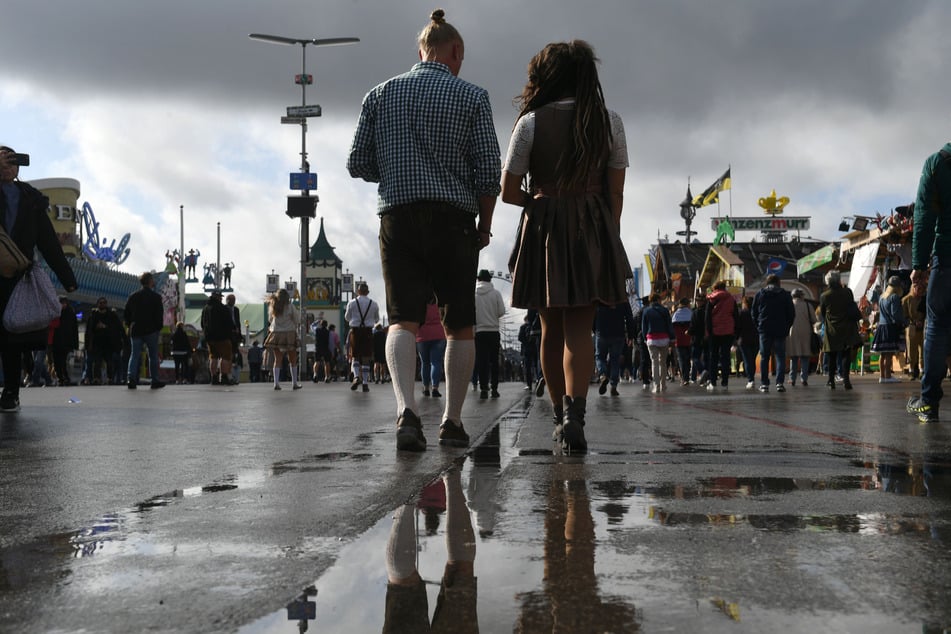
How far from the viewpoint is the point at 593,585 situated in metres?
1.82

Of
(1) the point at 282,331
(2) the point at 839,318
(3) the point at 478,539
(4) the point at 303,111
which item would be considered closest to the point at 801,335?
(2) the point at 839,318

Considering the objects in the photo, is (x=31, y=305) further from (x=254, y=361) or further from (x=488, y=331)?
(x=254, y=361)

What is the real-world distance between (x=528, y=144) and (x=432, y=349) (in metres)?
9.23

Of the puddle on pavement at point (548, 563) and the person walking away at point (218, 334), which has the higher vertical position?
the person walking away at point (218, 334)

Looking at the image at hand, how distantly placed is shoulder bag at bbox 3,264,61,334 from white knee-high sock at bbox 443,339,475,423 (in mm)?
3786

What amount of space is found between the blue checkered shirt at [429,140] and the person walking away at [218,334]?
14.3 metres

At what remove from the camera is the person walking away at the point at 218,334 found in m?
19.6

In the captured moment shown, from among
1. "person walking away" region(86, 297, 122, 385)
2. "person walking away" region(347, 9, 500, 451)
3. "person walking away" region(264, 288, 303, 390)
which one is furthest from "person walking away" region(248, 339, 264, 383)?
"person walking away" region(347, 9, 500, 451)

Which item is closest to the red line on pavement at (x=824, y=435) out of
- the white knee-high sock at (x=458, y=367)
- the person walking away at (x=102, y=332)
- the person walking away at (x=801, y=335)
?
the white knee-high sock at (x=458, y=367)

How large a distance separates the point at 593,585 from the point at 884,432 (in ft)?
15.0

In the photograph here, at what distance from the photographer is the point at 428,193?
196 inches

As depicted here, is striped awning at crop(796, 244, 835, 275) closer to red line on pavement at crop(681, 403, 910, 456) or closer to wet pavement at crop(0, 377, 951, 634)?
red line on pavement at crop(681, 403, 910, 456)

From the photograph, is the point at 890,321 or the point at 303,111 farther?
the point at 303,111

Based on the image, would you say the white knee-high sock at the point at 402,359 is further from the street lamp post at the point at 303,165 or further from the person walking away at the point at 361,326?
the street lamp post at the point at 303,165
